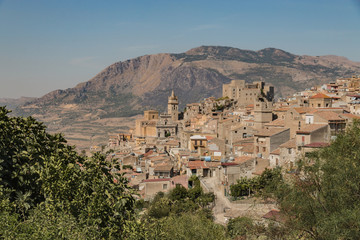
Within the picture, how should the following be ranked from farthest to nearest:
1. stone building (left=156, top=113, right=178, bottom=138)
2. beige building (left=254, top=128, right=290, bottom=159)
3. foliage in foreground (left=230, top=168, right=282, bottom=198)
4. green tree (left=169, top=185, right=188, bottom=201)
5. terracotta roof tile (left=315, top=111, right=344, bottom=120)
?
stone building (left=156, top=113, right=178, bottom=138)
beige building (left=254, top=128, right=290, bottom=159)
terracotta roof tile (left=315, top=111, right=344, bottom=120)
green tree (left=169, top=185, right=188, bottom=201)
foliage in foreground (left=230, top=168, right=282, bottom=198)

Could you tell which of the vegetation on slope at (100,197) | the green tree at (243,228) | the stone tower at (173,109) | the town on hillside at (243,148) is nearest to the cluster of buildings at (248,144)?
the town on hillside at (243,148)

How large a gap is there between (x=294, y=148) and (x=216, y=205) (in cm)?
862

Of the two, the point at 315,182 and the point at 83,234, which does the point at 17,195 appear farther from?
the point at 315,182

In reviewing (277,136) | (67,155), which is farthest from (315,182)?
(277,136)

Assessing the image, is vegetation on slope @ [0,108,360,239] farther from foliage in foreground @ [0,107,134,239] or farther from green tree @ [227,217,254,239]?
green tree @ [227,217,254,239]

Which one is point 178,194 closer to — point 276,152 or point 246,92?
point 276,152

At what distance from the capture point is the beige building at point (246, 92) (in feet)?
284

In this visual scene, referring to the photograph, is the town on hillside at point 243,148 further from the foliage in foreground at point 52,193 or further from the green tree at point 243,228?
the foliage in foreground at point 52,193

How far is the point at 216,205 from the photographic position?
115 feet

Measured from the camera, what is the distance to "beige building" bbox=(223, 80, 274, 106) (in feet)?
284

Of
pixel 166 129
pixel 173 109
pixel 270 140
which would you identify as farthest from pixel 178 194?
pixel 173 109

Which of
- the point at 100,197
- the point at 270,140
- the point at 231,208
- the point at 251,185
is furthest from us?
the point at 270,140

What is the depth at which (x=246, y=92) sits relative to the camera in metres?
87.2

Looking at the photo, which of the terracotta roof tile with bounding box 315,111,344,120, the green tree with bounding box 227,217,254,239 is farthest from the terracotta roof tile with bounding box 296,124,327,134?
the green tree with bounding box 227,217,254,239
